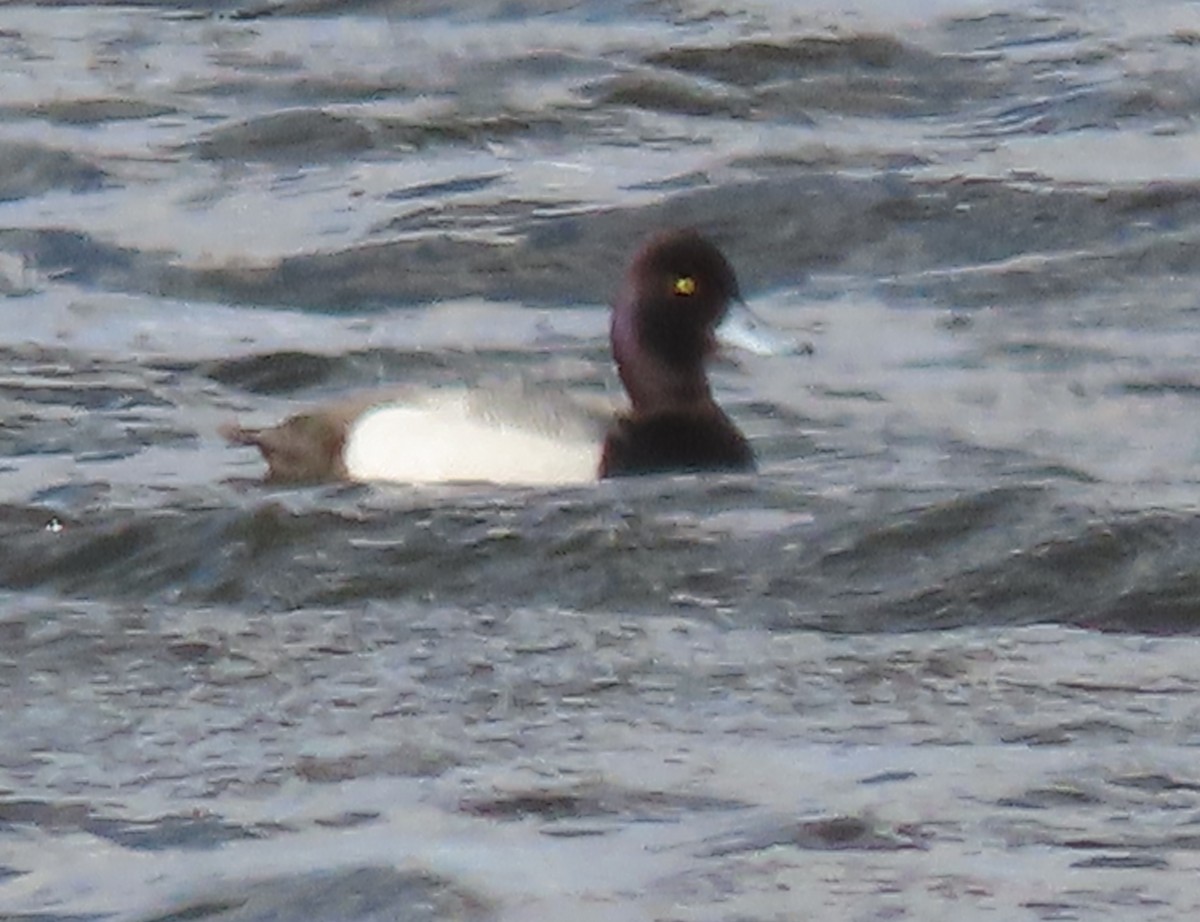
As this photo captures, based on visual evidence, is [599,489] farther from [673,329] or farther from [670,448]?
[673,329]

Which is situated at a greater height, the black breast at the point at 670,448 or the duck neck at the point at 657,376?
the duck neck at the point at 657,376

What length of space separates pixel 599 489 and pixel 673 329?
24.1 inches

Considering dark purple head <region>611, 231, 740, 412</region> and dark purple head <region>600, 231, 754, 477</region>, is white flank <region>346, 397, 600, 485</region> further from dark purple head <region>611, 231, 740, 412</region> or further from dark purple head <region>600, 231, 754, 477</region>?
dark purple head <region>611, 231, 740, 412</region>

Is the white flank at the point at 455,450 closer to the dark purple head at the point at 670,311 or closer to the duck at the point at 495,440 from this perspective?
the duck at the point at 495,440

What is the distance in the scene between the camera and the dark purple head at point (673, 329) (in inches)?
360

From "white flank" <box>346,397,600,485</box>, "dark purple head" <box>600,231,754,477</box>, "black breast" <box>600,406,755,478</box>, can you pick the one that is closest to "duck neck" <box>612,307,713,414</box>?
"dark purple head" <box>600,231,754,477</box>

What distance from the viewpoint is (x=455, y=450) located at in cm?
884

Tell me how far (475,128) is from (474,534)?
416 centimetres

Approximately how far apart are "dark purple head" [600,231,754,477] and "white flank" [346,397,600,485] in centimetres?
24

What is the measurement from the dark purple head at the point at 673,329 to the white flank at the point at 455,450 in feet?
0.79

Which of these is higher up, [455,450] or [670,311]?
[670,311]

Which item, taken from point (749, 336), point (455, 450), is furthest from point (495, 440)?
point (749, 336)

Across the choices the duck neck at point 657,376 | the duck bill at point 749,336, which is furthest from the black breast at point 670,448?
the duck bill at point 749,336

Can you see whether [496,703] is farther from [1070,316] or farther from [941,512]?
[1070,316]
